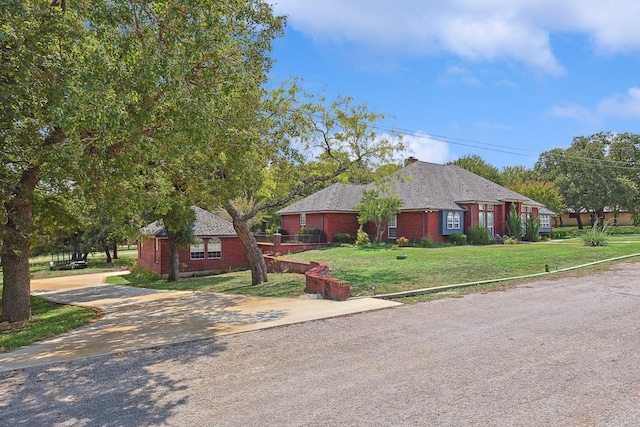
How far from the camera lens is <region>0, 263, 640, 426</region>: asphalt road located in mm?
4855

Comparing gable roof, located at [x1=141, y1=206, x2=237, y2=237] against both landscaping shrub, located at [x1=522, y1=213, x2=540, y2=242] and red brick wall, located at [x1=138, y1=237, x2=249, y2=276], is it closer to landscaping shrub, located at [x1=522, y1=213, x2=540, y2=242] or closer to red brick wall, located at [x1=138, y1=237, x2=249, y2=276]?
red brick wall, located at [x1=138, y1=237, x2=249, y2=276]

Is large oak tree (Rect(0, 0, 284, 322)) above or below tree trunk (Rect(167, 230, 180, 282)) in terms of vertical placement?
above

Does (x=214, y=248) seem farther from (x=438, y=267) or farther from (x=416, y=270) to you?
(x=438, y=267)

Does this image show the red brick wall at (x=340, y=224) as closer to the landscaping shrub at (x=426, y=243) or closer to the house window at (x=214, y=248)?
the landscaping shrub at (x=426, y=243)

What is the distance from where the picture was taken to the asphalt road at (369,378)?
15.9ft

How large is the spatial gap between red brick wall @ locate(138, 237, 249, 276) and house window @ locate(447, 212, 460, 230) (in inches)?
602

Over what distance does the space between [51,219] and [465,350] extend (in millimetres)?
13500

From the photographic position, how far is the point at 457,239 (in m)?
33.0

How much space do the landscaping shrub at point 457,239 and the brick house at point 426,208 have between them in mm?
367

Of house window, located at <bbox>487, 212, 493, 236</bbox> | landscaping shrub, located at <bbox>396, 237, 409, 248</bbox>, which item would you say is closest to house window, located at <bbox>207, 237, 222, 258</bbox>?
landscaping shrub, located at <bbox>396, 237, 409, 248</bbox>

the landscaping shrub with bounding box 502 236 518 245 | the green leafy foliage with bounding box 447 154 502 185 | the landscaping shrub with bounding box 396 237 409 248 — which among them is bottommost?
the landscaping shrub with bounding box 502 236 518 245

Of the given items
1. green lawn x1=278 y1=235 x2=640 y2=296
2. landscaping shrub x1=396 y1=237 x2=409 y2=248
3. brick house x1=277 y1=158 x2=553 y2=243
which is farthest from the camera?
brick house x1=277 y1=158 x2=553 y2=243

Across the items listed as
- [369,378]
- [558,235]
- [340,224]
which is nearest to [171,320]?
[369,378]

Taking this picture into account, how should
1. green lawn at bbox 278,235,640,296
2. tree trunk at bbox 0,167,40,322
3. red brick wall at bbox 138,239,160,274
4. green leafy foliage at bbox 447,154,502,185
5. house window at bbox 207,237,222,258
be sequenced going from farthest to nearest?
green leafy foliage at bbox 447,154,502,185 < house window at bbox 207,237,222,258 < red brick wall at bbox 138,239,160,274 < green lawn at bbox 278,235,640,296 < tree trunk at bbox 0,167,40,322
